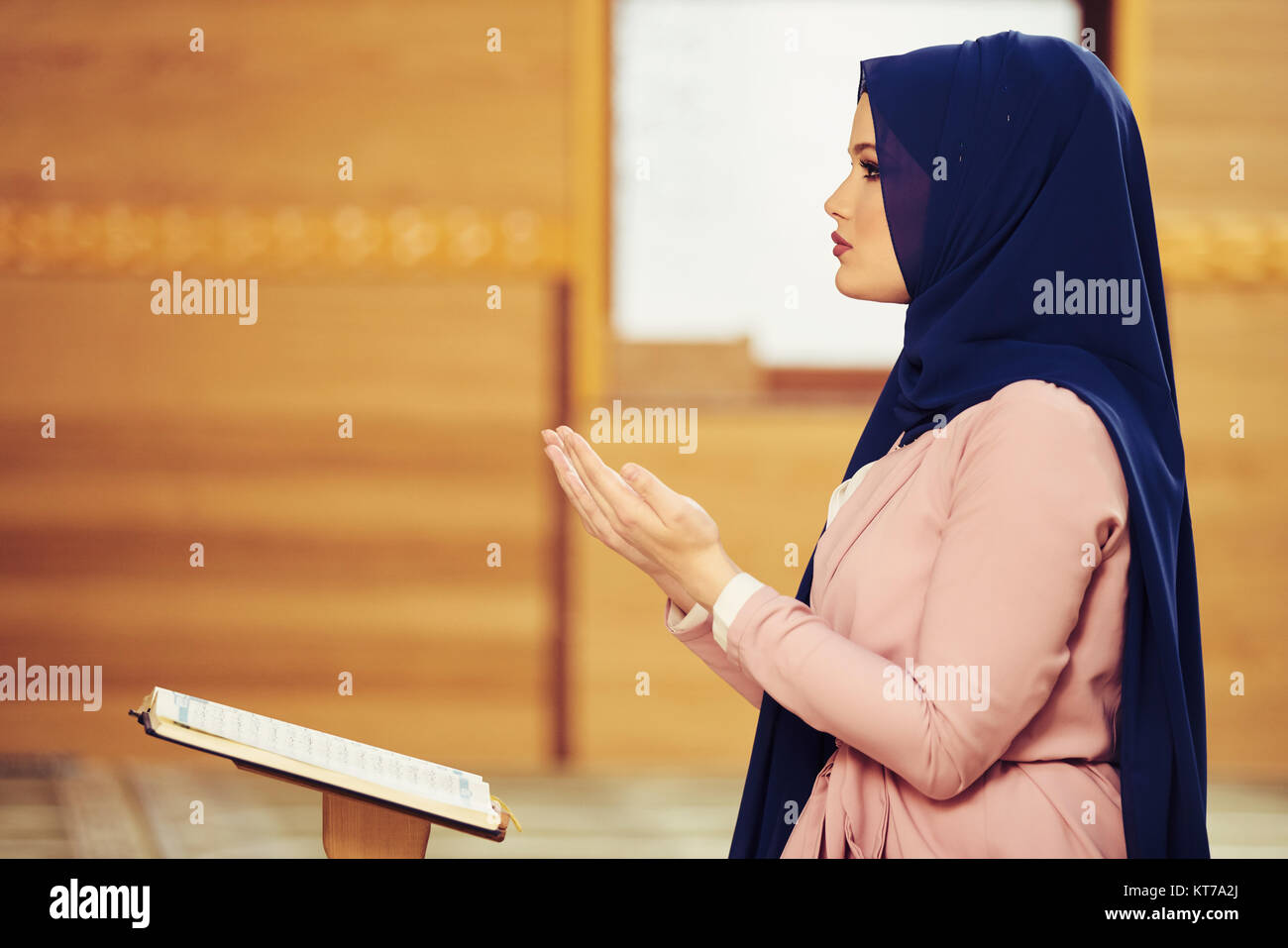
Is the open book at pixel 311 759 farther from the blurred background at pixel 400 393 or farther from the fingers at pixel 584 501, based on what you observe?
the blurred background at pixel 400 393

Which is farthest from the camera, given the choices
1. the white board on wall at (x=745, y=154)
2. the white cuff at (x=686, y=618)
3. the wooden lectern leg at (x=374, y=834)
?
the white board on wall at (x=745, y=154)

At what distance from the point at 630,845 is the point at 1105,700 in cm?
200

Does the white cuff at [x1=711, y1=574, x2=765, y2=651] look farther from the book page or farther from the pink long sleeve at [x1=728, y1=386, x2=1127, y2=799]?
the book page

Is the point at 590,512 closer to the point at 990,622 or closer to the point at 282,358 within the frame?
the point at 990,622

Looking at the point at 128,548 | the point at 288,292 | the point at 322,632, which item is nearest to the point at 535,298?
the point at 288,292

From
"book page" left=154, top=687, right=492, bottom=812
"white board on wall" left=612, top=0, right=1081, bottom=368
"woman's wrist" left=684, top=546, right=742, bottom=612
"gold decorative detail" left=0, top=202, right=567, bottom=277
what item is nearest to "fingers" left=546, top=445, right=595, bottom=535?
"woman's wrist" left=684, top=546, right=742, bottom=612

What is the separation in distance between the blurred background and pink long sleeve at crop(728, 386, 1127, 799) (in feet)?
8.09

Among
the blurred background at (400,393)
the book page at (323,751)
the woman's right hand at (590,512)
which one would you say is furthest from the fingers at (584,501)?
the blurred background at (400,393)

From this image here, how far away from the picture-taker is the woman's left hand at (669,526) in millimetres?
979

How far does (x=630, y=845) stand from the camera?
283 cm

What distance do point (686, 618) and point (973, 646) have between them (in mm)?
310

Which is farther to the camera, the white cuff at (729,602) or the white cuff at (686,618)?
the white cuff at (686,618)

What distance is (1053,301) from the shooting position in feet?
3.42

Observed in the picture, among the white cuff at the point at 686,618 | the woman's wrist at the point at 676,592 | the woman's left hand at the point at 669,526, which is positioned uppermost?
the woman's left hand at the point at 669,526
